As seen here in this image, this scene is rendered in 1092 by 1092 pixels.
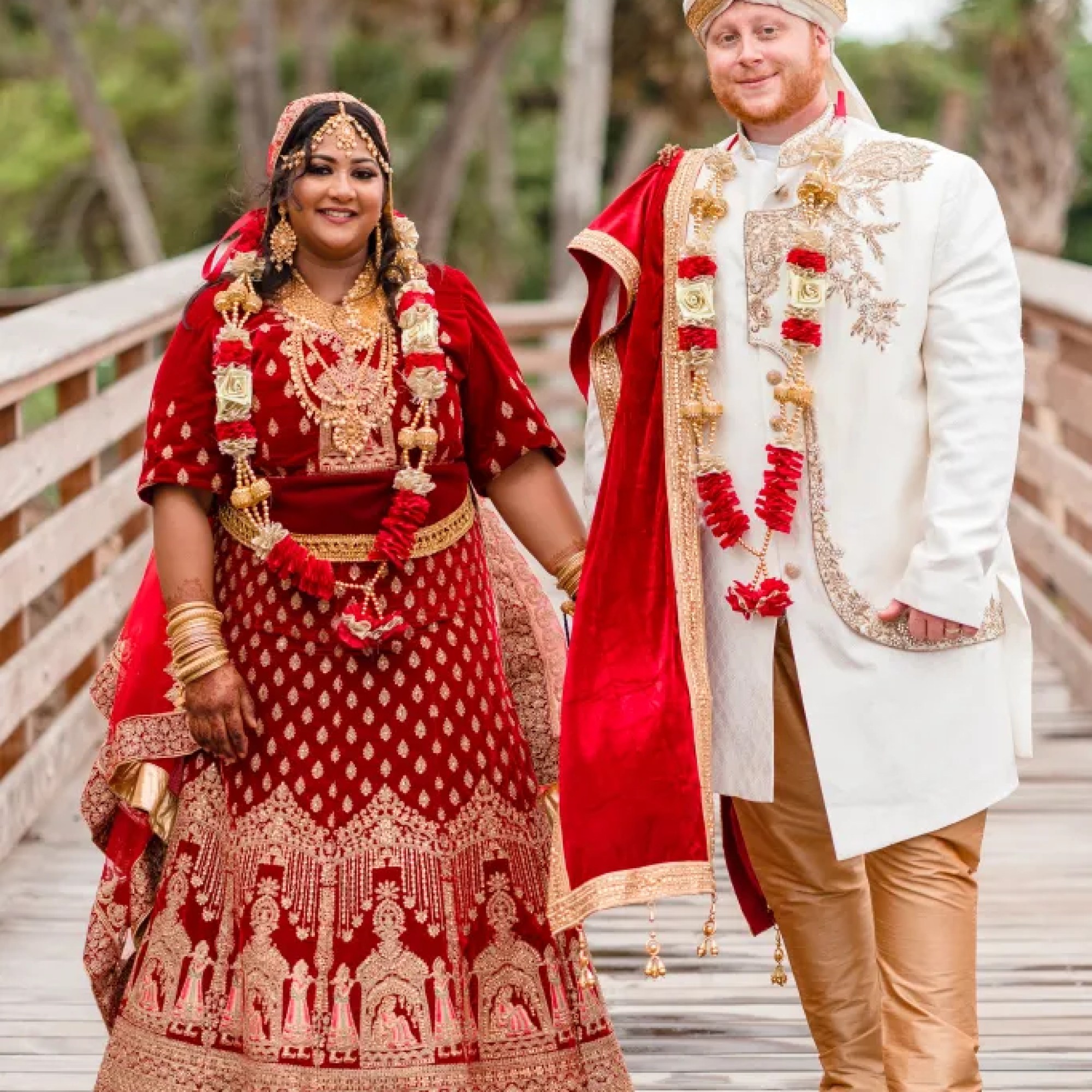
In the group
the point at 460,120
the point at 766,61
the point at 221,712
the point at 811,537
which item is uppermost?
the point at 766,61

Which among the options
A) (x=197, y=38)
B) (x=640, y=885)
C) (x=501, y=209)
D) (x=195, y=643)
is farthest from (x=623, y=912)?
(x=197, y=38)

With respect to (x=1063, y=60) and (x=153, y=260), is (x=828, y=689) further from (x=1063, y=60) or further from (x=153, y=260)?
(x=153, y=260)

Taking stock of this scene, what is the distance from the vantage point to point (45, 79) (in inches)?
1078

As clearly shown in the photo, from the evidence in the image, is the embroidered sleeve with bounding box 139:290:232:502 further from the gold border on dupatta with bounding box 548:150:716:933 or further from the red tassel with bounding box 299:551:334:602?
the gold border on dupatta with bounding box 548:150:716:933

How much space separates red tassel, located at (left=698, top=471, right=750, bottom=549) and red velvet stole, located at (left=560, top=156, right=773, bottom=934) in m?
0.06

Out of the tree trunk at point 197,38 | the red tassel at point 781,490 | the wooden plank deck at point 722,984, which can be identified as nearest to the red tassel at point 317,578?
the red tassel at point 781,490

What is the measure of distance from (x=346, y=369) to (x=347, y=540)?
0.87 feet

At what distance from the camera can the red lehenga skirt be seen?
10.4 feet

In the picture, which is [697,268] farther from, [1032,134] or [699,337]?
[1032,134]

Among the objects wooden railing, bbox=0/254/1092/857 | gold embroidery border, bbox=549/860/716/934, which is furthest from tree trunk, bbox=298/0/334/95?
gold embroidery border, bbox=549/860/716/934

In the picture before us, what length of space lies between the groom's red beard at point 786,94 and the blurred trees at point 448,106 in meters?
11.7

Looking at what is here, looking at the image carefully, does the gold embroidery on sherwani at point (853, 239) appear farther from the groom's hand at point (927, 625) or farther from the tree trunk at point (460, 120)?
the tree trunk at point (460, 120)

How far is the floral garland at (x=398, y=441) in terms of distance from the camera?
3.18 metres

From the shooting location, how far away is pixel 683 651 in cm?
306
